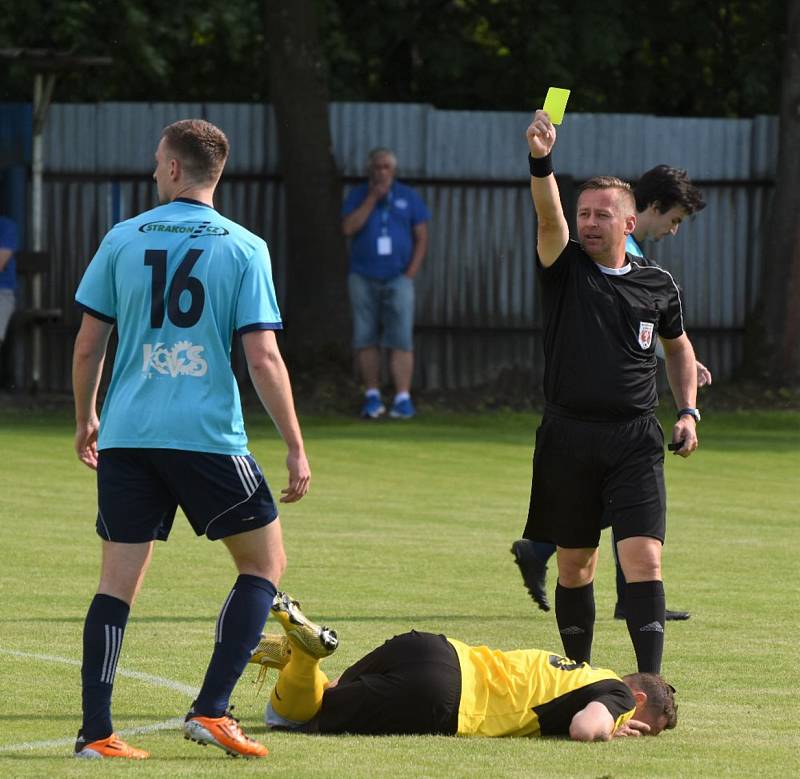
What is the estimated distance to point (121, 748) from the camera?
5660 millimetres

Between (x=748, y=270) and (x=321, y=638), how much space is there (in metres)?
15.2

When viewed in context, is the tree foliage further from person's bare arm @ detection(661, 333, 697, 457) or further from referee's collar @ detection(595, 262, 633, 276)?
referee's collar @ detection(595, 262, 633, 276)

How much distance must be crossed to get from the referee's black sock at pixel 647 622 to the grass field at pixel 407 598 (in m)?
0.22

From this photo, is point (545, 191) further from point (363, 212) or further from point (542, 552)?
point (363, 212)

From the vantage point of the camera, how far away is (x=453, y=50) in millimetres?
22047

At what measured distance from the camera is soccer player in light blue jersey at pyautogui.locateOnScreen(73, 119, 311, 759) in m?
5.73

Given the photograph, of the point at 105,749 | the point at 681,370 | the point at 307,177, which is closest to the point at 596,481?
the point at 681,370

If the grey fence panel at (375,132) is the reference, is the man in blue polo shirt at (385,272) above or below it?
below

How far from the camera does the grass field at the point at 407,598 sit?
19.3 ft

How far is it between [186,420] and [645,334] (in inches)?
81.3

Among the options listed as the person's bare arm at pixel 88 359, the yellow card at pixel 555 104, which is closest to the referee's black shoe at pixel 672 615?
the yellow card at pixel 555 104

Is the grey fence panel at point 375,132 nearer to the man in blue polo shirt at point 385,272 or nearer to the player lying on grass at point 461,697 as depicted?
the man in blue polo shirt at point 385,272

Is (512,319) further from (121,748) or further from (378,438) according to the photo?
(121,748)

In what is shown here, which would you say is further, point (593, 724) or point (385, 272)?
point (385, 272)
